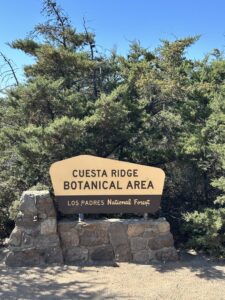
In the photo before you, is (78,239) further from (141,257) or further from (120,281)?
(120,281)

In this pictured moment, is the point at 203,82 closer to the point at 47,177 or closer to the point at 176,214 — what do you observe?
the point at 176,214

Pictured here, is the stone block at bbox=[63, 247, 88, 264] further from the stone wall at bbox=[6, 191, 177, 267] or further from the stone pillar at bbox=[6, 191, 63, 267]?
the stone pillar at bbox=[6, 191, 63, 267]

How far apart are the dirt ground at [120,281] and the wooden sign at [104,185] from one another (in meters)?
0.96

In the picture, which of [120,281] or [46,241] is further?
→ [46,241]

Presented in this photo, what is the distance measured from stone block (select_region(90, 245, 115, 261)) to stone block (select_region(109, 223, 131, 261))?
0.07 metres

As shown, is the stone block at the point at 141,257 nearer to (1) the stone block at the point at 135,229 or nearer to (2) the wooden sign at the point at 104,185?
(1) the stone block at the point at 135,229

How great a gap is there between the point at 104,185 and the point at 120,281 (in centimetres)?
163

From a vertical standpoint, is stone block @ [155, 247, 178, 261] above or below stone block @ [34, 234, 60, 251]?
below

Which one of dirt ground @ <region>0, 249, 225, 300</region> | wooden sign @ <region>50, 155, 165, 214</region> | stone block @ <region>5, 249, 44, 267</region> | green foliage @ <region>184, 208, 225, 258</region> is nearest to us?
dirt ground @ <region>0, 249, 225, 300</region>

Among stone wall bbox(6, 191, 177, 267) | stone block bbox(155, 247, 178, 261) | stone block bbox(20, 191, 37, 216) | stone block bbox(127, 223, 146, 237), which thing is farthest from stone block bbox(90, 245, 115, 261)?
stone block bbox(20, 191, 37, 216)

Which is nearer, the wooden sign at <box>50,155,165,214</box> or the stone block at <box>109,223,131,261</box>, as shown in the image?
the stone block at <box>109,223,131,261</box>

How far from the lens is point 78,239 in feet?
22.8

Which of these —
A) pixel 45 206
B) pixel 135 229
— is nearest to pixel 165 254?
pixel 135 229

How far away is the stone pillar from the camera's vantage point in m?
6.79
